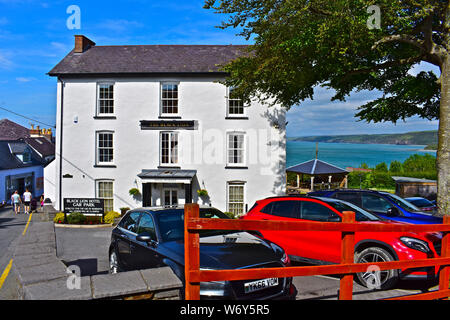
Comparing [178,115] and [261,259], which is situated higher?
[178,115]

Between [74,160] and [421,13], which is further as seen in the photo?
[74,160]

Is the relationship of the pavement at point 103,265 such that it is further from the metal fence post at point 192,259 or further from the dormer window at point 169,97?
the dormer window at point 169,97

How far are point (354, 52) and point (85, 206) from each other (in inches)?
680

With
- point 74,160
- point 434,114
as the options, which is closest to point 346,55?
point 434,114

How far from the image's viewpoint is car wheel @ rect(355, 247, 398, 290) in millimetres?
6094

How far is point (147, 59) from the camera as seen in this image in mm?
23484

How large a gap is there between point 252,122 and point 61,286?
1958 centimetres

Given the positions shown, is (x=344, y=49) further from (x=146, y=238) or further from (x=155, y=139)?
(x=155, y=139)

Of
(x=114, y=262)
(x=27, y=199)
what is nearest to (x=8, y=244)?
(x=114, y=262)
